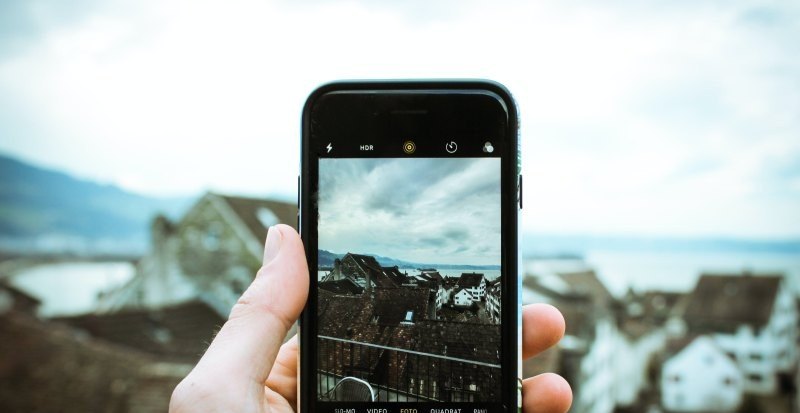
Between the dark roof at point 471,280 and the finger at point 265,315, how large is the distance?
188 millimetres

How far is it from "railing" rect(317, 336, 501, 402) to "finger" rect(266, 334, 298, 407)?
0.10 meters

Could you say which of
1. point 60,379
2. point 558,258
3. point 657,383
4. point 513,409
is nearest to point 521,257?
point 513,409

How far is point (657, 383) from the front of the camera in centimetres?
452

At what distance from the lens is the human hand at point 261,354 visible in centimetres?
65

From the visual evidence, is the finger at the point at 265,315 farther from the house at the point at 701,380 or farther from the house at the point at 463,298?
the house at the point at 701,380

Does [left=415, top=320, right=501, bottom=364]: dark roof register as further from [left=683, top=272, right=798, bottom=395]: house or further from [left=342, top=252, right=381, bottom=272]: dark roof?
[left=683, top=272, right=798, bottom=395]: house

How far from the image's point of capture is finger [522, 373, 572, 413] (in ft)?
2.52

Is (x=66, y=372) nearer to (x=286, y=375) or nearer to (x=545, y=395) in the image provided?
(x=286, y=375)

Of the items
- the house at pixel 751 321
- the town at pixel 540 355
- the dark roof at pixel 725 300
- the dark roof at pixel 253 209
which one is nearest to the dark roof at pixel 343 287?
the town at pixel 540 355

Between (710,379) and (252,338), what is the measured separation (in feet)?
13.8

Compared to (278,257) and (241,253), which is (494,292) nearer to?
(278,257)

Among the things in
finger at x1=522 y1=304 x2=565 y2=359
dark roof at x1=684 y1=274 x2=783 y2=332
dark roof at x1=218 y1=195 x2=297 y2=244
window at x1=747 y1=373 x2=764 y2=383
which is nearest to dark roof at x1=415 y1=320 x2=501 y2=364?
finger at x1=522 y1=304 x2=565 y2=359

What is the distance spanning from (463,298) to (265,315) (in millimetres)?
232

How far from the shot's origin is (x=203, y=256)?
13.9 ft
